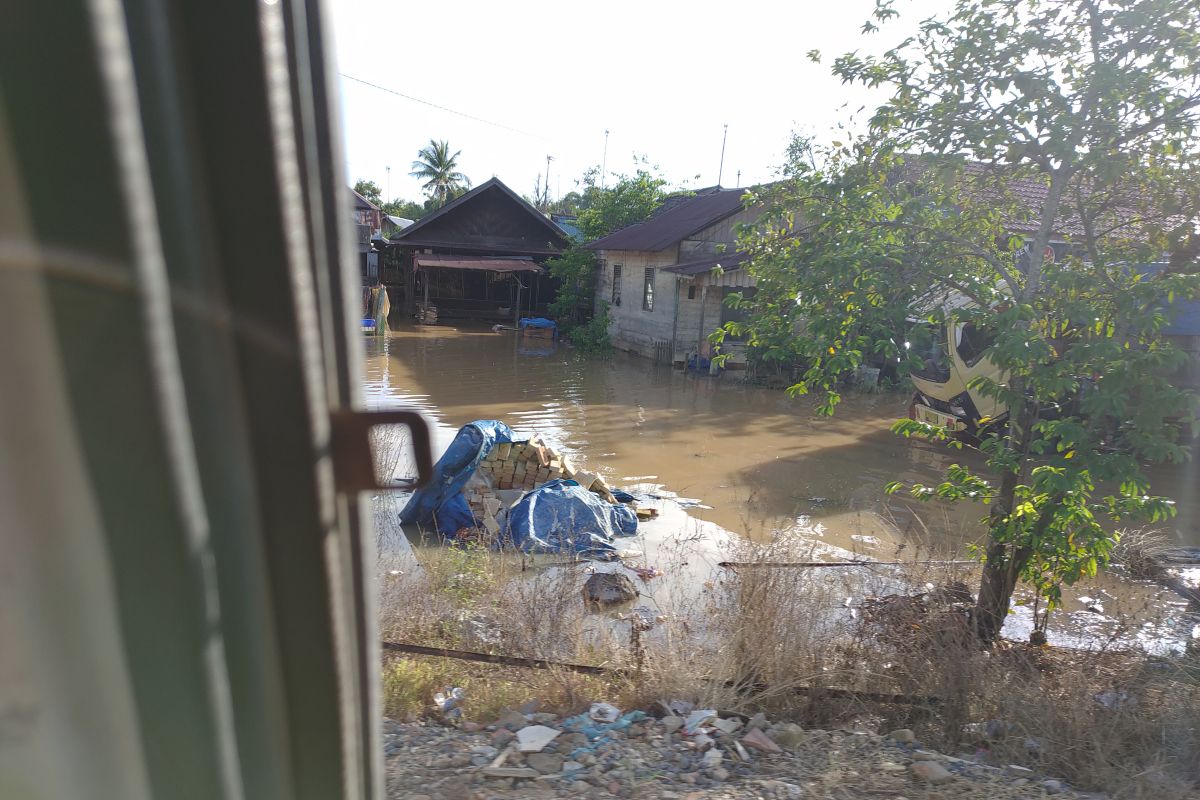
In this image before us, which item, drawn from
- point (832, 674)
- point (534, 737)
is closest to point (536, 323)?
point (832, 674)

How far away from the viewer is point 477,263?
2823 cm

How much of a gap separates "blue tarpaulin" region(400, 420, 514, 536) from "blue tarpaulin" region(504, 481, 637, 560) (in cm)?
73

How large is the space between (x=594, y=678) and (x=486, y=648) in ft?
3.11

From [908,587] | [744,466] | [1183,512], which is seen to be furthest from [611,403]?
[908,587]

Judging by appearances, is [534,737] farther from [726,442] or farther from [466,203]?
[466,203]

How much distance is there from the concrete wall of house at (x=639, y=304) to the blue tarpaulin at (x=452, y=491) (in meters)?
13.0

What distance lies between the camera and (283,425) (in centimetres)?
101

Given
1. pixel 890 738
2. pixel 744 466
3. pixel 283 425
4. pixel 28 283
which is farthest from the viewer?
pixel 744 466

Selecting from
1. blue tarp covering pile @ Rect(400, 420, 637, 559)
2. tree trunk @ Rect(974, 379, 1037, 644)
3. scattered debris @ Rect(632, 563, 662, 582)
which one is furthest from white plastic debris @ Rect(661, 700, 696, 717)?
blue tarp covering pile @ Rect(400, 420, 637, 559)

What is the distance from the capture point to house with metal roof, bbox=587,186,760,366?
21188 mm

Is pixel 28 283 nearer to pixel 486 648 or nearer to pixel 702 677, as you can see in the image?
pixel 702 677

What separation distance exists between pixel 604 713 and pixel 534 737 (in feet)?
1.63

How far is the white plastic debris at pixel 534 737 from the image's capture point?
12.8ft

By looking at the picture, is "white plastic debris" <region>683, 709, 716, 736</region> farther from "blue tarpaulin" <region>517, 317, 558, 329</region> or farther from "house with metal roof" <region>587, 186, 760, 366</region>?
"blue tarpaulin" <region>517, 317, 558, 329</region>
